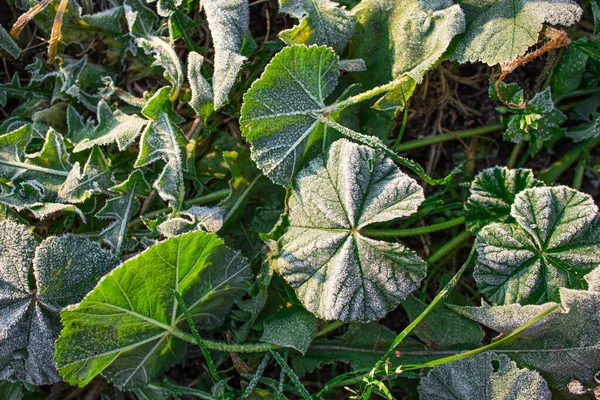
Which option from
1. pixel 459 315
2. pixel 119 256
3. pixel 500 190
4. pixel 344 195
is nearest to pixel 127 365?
pixel 119 256

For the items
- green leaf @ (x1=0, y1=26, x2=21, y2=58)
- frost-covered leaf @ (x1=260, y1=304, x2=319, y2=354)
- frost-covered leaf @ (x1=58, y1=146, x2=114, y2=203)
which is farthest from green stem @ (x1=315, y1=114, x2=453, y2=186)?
green leaf @ (x1=0, y1=26, x2=21, y2=58)

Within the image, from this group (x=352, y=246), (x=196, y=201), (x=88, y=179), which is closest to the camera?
(x=352, y=246)

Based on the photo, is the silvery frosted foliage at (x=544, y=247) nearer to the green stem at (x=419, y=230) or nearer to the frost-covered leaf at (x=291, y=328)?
the green stem at (x=419, y=230)

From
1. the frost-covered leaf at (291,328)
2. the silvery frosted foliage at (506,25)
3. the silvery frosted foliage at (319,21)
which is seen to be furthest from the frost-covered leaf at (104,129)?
the silvery frosted foliage at (506,25)

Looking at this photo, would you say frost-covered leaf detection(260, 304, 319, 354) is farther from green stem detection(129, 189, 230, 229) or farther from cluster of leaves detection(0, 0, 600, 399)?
green stem detection(129, 189, 230, 229)

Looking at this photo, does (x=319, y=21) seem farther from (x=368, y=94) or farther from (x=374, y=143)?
(x=374, y=143)

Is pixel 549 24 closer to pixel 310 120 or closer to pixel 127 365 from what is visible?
pixel 310 120

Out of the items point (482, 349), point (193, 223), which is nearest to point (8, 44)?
point (193, 223)
